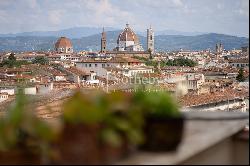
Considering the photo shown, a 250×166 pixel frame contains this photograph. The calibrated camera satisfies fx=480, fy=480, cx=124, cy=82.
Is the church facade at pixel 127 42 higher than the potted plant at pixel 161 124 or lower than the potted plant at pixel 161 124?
higher

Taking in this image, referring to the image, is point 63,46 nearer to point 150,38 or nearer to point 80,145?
point 150,38

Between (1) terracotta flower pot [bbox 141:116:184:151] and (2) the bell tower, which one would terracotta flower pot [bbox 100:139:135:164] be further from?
(2) the bell tower

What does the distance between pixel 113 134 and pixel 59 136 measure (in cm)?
15

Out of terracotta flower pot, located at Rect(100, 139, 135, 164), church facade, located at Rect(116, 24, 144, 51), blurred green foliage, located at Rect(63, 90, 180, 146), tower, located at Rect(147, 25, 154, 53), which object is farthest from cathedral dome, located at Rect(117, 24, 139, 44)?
terracotta flower pot, located at Rect(100, 139, 135, 164)

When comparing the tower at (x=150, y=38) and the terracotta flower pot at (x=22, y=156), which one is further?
the tower at (x=150, y=38)

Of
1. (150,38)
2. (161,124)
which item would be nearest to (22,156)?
(161,124)

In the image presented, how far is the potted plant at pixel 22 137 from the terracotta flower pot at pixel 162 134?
0.30 m

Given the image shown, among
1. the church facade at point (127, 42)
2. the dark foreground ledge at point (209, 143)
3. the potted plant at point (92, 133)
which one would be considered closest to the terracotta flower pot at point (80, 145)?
the potted plant at point (92, 133)

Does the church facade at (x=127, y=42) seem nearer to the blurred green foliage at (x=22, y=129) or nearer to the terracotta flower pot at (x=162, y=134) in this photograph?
the terracotta flower pot at (x=162, y=134)

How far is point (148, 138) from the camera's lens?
1461 millimetres

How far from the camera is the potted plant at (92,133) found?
4.22ft

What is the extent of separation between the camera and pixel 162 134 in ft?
4.83

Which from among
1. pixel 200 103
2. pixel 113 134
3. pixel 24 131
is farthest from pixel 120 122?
pixel 200 103

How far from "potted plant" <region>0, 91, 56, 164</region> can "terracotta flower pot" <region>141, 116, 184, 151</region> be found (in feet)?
1.00
